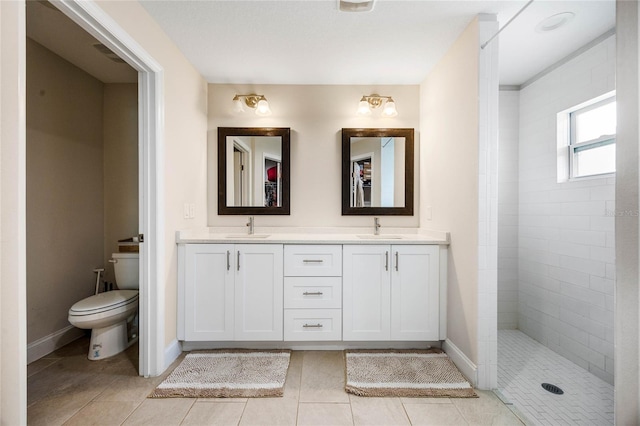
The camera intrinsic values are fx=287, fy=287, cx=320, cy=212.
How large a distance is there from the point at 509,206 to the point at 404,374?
73.2 inches

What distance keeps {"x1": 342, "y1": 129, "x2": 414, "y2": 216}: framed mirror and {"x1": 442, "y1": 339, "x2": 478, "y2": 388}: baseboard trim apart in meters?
1.19

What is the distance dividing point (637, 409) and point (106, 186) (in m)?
3.89

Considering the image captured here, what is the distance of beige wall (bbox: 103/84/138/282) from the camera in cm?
279

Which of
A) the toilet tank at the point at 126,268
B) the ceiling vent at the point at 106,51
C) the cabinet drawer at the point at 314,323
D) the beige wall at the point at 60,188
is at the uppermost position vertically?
A: the ceiling vent at the point at 106,51

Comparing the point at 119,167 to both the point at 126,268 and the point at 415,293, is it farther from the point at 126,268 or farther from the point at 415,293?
the point at 415,293

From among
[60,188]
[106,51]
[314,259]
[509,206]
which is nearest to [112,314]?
[60,188]

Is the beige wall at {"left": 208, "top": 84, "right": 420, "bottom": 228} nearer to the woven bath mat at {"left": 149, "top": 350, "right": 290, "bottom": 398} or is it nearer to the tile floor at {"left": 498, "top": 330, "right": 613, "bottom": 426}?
the woven bath mat at {"left": 149, "top": 350, "right": 290, "bottom": 398}

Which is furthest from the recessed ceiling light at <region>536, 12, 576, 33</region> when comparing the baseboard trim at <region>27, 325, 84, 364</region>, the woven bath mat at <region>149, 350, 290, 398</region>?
the baseboard trim at <region>27, 325, 84, 364</region>

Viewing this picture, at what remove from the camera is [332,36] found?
2023mm

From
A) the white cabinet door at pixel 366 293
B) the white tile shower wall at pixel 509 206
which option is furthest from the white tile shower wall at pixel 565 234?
the white cabinet door at pixel 366 293

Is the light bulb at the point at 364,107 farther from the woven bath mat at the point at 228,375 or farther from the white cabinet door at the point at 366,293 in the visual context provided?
the woven bath mat at the point at 228,375

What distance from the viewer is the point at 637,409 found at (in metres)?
1.15

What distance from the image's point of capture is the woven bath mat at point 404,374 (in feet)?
5.73

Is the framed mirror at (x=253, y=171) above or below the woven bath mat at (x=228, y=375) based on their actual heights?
above
